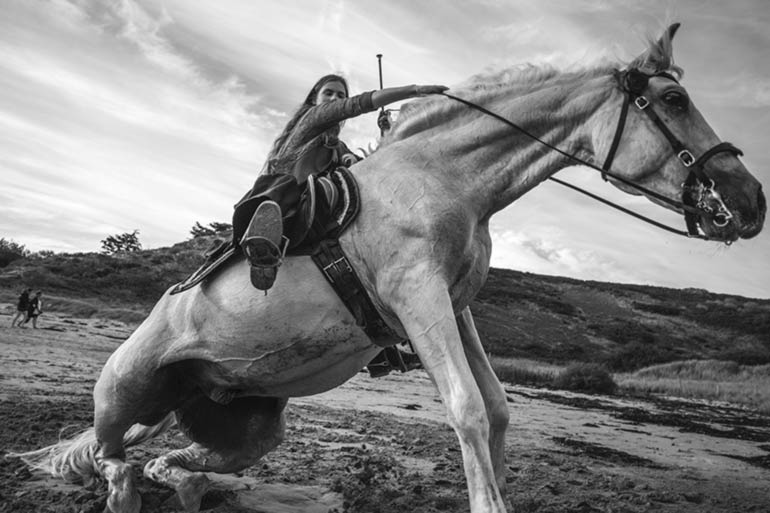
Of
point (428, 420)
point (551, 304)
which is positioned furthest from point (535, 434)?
point (551, 304)

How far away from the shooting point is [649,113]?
2902mm

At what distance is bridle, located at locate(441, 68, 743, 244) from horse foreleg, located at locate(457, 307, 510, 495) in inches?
42.6

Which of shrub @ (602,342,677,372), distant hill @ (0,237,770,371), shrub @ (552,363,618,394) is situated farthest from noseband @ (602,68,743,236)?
shrub @ (602,342,677,372)

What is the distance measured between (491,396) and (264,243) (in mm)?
1447

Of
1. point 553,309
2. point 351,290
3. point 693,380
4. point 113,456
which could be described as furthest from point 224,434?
point 553,309

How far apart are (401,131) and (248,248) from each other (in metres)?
1.18

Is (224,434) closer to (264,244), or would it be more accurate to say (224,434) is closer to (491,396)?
(264,244)

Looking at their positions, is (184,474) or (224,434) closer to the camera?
(184,474)

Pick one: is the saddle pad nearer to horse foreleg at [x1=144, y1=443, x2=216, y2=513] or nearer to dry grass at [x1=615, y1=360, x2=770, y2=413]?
horse foreleg at [x1=144, y1=443, x2=216, y2=513]

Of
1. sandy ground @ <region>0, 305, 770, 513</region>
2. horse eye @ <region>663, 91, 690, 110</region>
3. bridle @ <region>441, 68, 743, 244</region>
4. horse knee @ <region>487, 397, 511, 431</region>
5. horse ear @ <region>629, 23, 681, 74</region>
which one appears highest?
horse ear @ <region>629, 23, 681, 74</region>

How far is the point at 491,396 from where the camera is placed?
3.12 m

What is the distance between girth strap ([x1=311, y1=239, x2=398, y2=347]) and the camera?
9.78 ft

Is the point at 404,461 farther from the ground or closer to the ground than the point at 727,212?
closer to the ground

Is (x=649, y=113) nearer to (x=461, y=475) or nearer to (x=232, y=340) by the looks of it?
(x=232, y=340)
